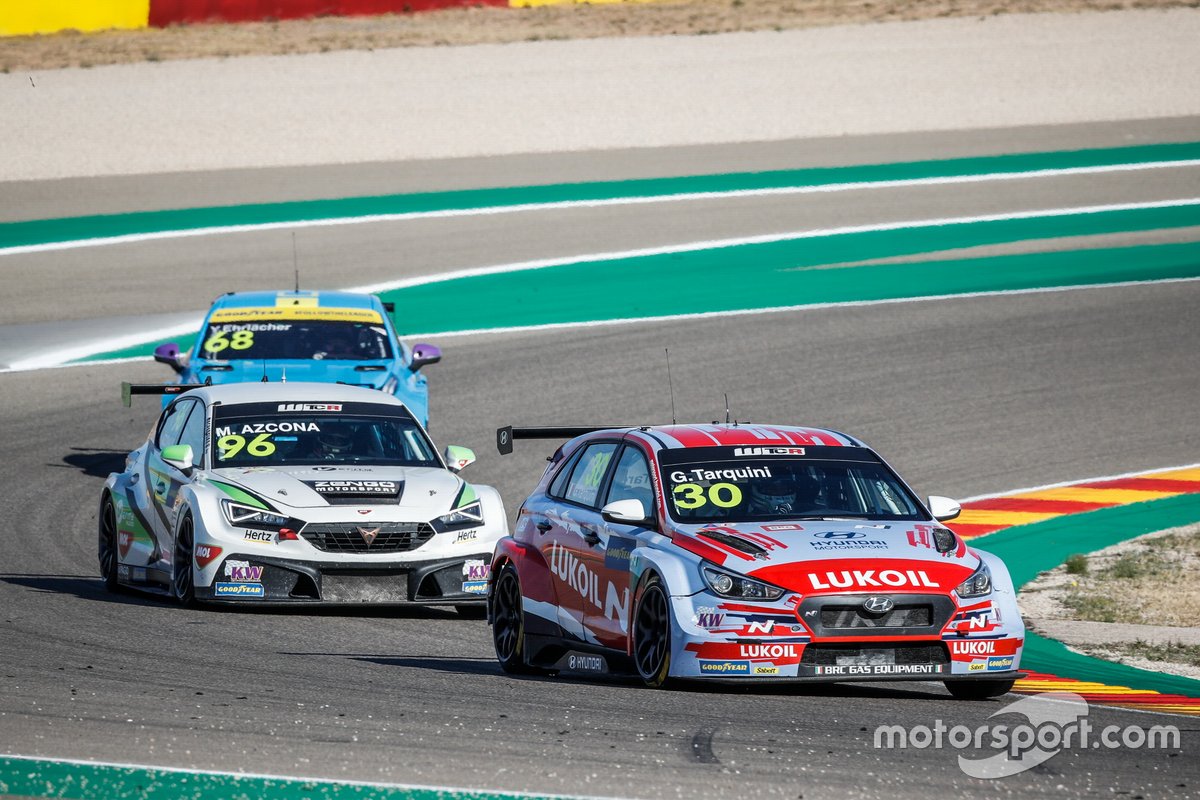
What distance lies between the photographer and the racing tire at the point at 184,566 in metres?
12.3

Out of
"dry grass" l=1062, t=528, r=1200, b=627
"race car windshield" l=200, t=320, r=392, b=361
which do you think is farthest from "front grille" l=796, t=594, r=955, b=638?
"race car windshield" l=200, t=320, r=392, b=361

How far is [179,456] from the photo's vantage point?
1260 centimetres

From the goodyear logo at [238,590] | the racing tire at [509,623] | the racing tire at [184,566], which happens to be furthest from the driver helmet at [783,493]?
the racing tire at [184,566]

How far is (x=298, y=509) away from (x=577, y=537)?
2772mm

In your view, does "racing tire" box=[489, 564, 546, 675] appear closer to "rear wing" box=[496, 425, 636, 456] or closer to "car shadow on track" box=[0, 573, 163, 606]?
"rear wing" box=[496, 425, 636, 456]

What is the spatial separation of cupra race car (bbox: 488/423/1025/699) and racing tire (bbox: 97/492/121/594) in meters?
3.70

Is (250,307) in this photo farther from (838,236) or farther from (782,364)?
(838,236)

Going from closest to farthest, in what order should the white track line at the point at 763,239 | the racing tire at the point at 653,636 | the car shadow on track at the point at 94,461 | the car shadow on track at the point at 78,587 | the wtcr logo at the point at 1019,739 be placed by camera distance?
the wtcr logo at the point at 1019,739 < the racing tire at the point at 653,636 < the car shadow on track at the point at 78,587 < the car shadow on track at the point at 94,461 < the white track line at the point at 763,239

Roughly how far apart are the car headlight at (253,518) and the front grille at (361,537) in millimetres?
168

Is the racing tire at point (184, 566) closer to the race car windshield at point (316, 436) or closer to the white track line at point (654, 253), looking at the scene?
the race car windshield at point (316, 436)

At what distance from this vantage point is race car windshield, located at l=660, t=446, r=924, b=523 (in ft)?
31.5

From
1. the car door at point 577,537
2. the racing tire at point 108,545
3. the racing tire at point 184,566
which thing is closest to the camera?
the car door at point 577,537

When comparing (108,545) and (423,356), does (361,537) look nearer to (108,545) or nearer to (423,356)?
(108,545)

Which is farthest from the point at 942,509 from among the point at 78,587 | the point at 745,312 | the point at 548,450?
the point at 745,312
